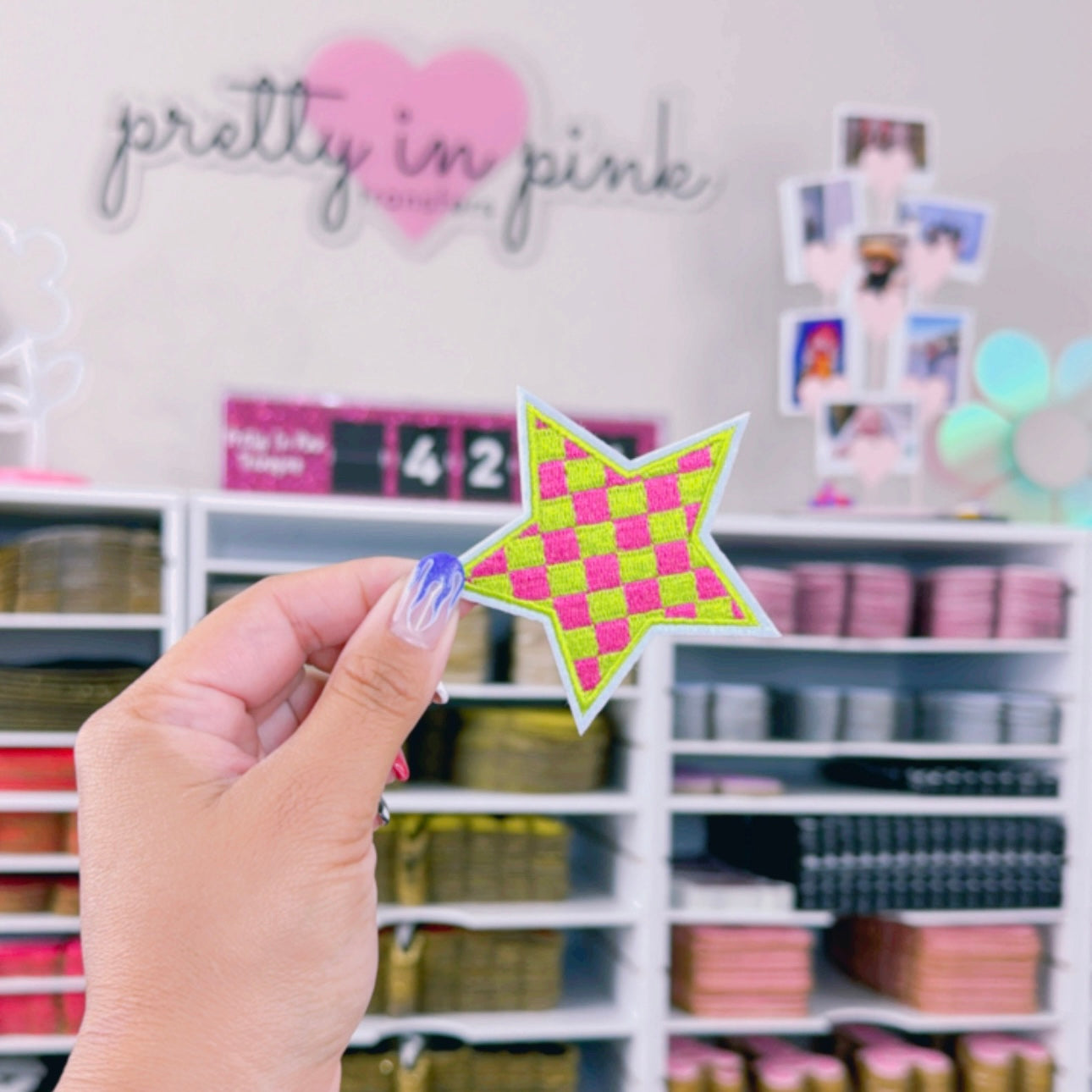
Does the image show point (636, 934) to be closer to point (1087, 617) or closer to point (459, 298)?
point (1087, 617)

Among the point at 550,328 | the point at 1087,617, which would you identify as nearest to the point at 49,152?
the point at 550,328

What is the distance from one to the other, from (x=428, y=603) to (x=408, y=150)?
2177mm

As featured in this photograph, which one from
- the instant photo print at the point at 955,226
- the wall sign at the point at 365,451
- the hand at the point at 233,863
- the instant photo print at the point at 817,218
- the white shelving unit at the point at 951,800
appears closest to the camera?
the hand at the point at 233,863

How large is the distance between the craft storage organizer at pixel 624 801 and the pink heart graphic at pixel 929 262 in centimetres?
64

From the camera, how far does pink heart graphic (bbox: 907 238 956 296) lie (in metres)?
2.69

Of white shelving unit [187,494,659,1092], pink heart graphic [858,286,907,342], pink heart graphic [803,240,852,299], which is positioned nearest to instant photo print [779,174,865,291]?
pink heart graphic [803,240,852,299]

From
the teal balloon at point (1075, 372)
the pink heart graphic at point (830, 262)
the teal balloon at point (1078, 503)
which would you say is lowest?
the teal balloon at point (1078, 503)

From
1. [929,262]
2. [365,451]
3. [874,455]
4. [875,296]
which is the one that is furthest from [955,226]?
[365,451]

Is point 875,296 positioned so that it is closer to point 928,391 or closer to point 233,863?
point 928,391

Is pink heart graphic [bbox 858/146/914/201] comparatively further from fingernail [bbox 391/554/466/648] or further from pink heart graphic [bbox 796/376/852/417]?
fingernail [bbox 391/554/466/648]

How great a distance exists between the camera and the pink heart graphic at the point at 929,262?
2686 millimetres

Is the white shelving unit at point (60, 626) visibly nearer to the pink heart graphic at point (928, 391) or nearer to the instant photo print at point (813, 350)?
the instant photo print at point (813, 350)

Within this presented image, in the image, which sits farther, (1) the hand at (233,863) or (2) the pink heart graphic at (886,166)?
(2) the pink heart graphic at (886,166)

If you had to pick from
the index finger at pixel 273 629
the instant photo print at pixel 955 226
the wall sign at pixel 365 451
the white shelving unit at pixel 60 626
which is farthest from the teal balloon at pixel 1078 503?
the index finger at pixel 273 629
